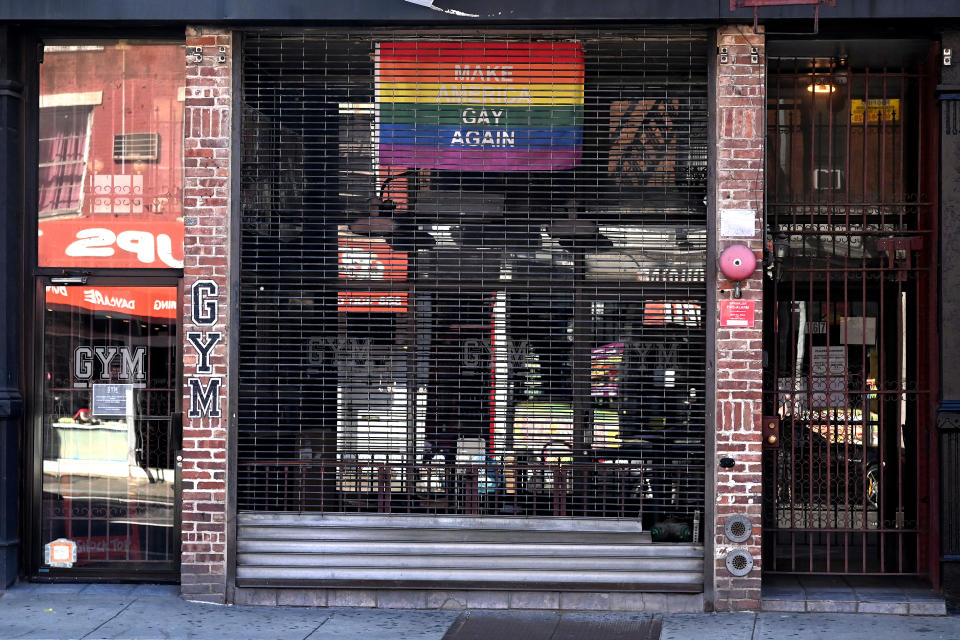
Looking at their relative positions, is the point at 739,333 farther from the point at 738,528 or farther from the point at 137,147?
the point at 137,147

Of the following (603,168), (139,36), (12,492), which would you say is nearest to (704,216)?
(603,168)

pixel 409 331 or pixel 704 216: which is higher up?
pixel 704 216

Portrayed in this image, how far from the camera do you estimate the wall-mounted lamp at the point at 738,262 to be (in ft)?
26.4

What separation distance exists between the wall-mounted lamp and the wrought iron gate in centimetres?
57

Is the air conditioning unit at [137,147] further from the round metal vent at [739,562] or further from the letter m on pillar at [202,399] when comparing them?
the round metal vent at [739,562]

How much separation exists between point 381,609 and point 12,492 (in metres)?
3.15

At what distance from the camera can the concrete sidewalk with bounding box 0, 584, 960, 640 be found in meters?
7.47

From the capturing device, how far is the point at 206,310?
8391 millimetres

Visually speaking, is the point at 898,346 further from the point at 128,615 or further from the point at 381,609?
the point at 128,615

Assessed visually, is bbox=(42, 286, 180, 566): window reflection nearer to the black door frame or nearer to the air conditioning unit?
the black door frame

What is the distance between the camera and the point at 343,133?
Result: 859 cm

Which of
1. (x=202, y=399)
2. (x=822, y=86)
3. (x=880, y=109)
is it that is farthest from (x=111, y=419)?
(x=880, y=109)

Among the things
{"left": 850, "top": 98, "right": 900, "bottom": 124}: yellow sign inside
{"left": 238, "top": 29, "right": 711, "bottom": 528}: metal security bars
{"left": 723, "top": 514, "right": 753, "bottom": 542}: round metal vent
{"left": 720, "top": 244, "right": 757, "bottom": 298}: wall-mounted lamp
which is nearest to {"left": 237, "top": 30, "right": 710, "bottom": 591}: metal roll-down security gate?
{"left": 238, "top": 29, "right": 711, "bottom": 528}: metal security bars

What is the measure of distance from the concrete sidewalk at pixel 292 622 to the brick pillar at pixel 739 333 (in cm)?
55
